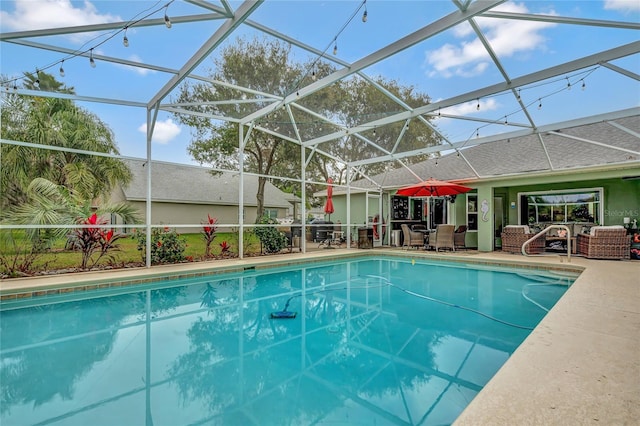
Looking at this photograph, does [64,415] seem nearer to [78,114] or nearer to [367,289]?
[367,289]

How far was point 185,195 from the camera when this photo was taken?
17703 mm

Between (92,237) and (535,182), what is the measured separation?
13.2 m

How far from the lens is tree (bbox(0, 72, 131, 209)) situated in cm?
1035

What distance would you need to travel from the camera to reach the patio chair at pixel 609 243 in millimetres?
8984

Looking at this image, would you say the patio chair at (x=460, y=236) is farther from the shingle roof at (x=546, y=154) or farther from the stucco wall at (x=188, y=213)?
the stucco wall at (x=188, y=213)

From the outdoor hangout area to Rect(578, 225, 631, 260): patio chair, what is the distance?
0.16ft

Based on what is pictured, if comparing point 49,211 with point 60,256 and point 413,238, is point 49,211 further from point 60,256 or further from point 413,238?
point 413,238

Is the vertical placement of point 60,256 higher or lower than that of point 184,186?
lower

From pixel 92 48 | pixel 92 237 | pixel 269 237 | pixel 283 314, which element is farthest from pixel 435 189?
pixel 92 237

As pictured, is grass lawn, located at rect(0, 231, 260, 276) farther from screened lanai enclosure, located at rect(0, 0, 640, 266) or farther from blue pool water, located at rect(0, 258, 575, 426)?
blue pool water, located at rect(0, 258, 575, 426)

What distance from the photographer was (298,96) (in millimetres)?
7453

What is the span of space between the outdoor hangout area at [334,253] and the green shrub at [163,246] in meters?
0.05

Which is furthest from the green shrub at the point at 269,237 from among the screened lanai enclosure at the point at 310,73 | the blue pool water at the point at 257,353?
the blue pool water at the point at 257,353

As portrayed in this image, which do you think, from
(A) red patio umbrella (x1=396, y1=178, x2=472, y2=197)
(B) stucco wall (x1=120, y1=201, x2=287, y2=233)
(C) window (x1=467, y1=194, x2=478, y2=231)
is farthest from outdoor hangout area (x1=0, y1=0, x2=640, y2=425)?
(B) stucco wall (x1=120, y1=201, x2=287, y2=233)
